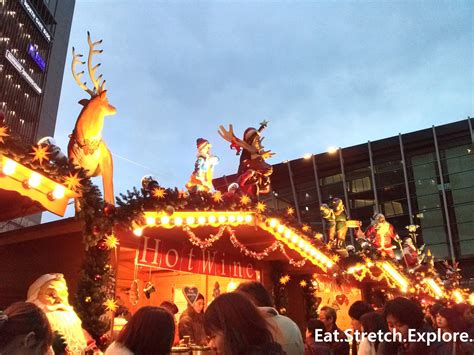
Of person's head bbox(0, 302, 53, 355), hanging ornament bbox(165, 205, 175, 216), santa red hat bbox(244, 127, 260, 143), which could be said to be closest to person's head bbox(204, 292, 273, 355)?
person's head bbox(0, 302, 53, 355)

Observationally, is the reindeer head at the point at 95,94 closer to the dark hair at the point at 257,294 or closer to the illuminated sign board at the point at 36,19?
the dark hair at the point at 257,294

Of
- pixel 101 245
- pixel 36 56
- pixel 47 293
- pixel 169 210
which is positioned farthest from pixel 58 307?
pixel 36 56

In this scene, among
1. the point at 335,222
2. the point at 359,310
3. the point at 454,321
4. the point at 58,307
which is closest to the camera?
the point at 454,321

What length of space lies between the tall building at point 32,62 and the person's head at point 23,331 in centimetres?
3922

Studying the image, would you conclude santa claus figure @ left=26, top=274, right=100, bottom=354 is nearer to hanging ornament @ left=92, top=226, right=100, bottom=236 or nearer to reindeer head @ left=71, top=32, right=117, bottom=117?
hanging ornament @ left=92, top=226, right=100, bottom=236

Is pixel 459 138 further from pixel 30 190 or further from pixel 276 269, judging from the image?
pixel 30 190

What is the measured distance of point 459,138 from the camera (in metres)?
38.3

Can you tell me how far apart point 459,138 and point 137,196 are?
3898cm

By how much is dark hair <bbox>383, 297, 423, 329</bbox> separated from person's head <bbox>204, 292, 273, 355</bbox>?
218 centimetres

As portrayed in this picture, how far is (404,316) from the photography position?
389cm

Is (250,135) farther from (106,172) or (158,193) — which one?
(158,193)

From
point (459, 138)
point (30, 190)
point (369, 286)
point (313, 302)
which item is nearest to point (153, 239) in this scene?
point (30, 190)

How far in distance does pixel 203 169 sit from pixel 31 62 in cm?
4468

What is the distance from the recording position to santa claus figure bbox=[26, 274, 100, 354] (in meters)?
4.81
